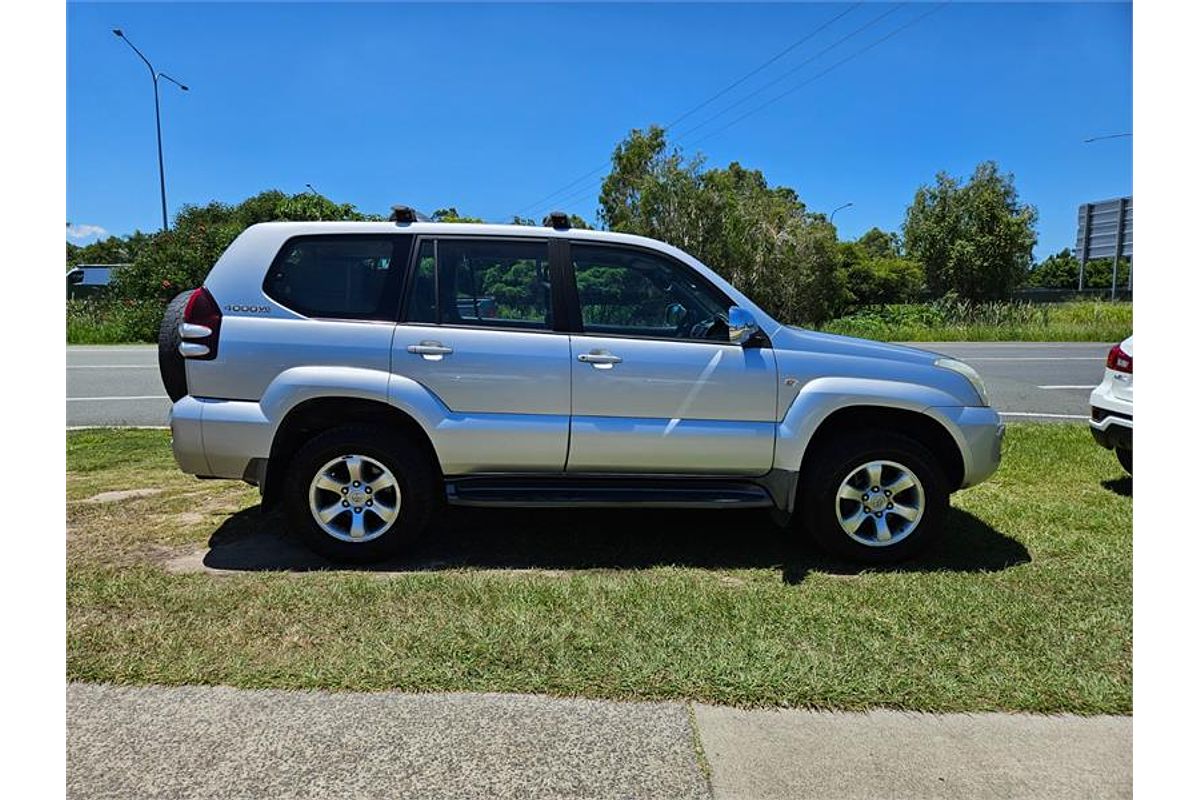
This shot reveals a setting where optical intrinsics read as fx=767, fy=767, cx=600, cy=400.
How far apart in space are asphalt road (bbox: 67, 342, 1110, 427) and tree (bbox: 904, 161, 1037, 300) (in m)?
14.5

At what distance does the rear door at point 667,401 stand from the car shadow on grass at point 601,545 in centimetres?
56

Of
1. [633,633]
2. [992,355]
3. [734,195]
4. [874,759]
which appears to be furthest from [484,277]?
[734,195]

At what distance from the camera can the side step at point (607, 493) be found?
14.0 feet

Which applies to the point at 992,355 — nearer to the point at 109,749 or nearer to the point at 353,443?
the point at 353,443

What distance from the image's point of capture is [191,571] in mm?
4277

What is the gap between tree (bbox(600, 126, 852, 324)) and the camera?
25.5m

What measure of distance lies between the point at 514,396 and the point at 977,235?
114 feet

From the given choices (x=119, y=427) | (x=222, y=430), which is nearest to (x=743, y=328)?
(x=222, y=430)

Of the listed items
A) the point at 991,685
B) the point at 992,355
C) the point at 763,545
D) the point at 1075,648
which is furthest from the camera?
the point at 992,355

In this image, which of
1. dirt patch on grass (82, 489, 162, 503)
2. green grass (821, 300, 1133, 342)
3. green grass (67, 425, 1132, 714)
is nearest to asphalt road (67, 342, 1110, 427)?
green grass (821, 300, 1133, 342)

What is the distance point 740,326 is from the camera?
4336 mm

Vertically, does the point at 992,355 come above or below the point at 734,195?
below

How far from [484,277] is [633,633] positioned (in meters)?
2.19

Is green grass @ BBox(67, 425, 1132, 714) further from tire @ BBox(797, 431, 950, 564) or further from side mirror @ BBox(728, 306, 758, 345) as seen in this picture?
side mirror @ BBox(728, 306, 758, 345)
